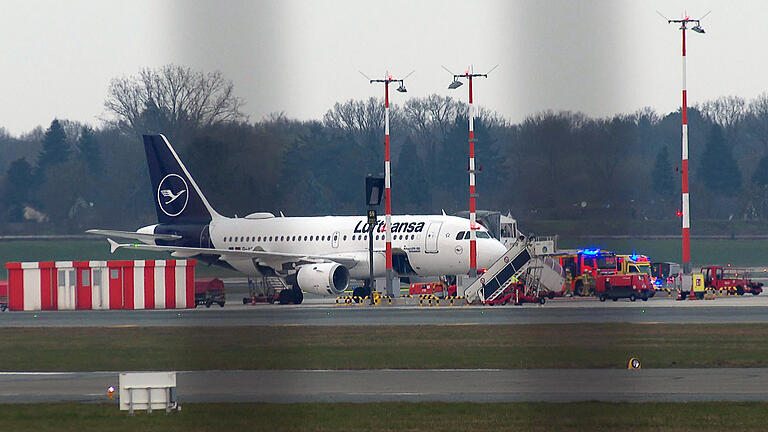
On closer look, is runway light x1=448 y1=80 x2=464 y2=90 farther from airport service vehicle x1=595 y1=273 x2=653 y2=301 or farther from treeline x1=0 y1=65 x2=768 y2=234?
airport service vehicle x1=595 y1=273 x2=653 y2=301

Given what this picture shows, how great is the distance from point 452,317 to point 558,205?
20.4m

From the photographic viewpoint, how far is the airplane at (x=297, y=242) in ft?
172

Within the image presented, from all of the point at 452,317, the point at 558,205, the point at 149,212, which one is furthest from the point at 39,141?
the point at 558,205

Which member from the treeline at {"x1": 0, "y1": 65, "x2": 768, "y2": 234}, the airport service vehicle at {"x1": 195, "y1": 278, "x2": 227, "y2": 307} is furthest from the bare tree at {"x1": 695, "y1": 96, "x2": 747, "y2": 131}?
the airport service vehicle at {"x1": 195, "y1": 278, "x2": 227, "y2": 307}

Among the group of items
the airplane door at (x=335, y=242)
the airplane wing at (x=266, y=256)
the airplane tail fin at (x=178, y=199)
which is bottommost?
the airplane wing at (x=266, y=256)

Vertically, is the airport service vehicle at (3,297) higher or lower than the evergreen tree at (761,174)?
lower

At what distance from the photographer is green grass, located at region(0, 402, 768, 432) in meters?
17.4

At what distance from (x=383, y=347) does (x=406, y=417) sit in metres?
12.1

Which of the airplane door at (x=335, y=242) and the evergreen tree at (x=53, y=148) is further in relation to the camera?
the evergreen tree at (x=53, y=148)

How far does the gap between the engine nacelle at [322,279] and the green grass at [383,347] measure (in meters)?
12.7

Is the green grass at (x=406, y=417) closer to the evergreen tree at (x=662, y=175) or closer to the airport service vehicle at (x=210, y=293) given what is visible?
the airport service vehicle at (x=210, y=293)

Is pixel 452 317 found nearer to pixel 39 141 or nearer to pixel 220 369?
pixel 220 369

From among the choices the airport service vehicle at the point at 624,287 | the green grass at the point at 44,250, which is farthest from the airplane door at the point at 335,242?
the green grass at the point at 44,250

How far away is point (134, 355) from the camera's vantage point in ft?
97.4
